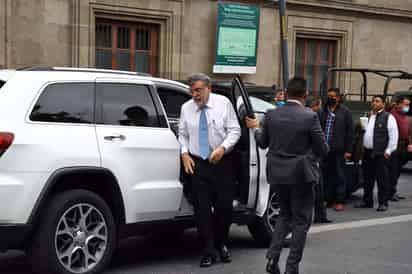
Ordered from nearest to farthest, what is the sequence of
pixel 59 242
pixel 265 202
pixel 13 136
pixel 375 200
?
pixel 13 136 < pixel 59 242 < pixel 265 202 < pixel 375 200

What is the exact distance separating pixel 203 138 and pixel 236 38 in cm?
1361

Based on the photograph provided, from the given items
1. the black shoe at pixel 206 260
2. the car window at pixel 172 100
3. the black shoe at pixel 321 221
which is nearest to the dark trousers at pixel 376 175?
the black shoe at pixel 321 221

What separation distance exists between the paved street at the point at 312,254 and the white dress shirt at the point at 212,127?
3.65 feet

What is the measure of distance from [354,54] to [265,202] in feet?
54.9

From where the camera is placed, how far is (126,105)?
6359 mm

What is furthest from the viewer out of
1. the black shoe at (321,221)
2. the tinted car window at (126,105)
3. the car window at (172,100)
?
the black shoe at (321,221)

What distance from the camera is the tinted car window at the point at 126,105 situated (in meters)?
6.18

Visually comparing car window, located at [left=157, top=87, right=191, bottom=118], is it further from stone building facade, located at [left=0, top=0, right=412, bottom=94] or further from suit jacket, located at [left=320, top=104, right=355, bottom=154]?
stone building facade, located at [left=0, top=0, right=412, bottom=94]

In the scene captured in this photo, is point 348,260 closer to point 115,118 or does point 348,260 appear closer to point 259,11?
point 115,118

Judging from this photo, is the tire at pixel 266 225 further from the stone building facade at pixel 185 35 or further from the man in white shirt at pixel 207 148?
the stone building facade at pixel 185 35

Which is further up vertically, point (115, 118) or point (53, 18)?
point (53, 18)

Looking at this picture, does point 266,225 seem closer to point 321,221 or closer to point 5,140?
point 321,221

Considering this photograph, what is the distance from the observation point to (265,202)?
6.95 meters

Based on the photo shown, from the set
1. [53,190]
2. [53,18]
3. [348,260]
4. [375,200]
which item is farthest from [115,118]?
[53,18]
